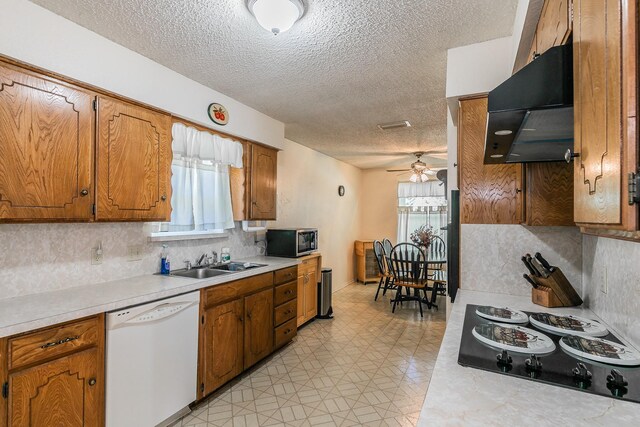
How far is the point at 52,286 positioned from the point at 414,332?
3.46 meters

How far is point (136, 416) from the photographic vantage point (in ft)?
6.13

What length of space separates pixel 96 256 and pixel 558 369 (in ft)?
8.38

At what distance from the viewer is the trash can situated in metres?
4.31

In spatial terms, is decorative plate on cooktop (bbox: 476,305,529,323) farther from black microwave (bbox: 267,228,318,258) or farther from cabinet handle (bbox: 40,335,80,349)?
black microwave (bbox: 267,228,318,258)

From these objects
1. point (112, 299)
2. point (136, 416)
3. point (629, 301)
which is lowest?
point (136, 416)

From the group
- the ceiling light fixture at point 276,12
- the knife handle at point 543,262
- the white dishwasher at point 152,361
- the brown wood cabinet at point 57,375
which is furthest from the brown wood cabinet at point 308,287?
the ceiling light fixture at point 276,12

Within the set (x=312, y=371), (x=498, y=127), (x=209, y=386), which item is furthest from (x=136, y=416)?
(x=498, y=127)

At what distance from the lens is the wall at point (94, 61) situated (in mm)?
1631

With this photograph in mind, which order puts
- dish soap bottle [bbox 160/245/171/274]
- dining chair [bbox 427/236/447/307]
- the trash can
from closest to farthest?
dish soap bottle [bbox 160/245/171/274] < the trash can < dining chair [bbox 427/236/447/307]

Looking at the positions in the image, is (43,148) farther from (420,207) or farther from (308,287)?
(420,207)

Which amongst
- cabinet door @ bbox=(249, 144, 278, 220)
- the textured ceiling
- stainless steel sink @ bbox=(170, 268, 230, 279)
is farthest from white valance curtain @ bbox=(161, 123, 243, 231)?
the textured ceiling

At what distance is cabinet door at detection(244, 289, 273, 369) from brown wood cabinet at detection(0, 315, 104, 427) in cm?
117

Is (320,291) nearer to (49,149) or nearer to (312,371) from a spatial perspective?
(312,371)

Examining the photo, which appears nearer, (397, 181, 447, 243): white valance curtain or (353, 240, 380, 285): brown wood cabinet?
(397, 181, 447, 243): white valance curtain
